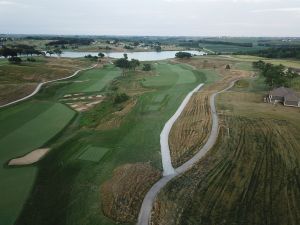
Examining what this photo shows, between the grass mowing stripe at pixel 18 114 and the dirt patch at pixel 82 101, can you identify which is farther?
the dirt patch at pixel 82 101

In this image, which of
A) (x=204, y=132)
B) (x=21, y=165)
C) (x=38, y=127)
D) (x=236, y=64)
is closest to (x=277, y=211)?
(x=204, y=132)

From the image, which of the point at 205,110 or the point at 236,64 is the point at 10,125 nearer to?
the point at 205,110

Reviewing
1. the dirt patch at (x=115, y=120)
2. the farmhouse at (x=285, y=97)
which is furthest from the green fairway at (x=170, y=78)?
the farmhouse at (x=285, y=97)

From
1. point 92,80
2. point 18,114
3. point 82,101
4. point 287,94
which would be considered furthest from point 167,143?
point 92,80

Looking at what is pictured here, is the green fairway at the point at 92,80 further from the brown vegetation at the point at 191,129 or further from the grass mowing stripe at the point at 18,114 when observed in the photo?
the brown vegetation at the point at 191,129

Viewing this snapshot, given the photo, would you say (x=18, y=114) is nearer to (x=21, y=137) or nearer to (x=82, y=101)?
(x=21, y=137)

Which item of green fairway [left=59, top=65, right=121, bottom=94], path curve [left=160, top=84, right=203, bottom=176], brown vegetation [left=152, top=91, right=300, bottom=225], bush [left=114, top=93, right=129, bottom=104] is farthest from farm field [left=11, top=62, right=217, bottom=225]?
green fairway [left=59, top=65, right=121, bottom=94]

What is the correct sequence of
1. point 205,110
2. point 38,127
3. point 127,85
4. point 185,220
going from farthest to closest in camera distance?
1. point 127,85
2. point 205,110
3. point 38,127
4. point 185,220
